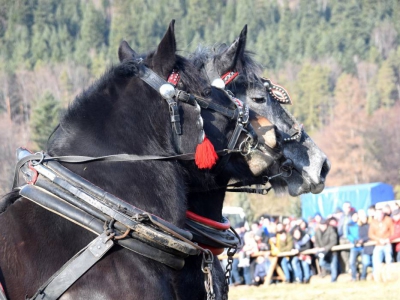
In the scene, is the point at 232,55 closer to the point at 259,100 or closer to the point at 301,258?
the point at 259,100

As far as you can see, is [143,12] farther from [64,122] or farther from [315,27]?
[64,122]

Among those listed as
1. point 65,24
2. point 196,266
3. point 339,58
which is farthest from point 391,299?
point 65,24

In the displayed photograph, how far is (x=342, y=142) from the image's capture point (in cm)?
8700

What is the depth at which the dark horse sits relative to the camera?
3.91 m

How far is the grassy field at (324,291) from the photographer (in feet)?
48.1

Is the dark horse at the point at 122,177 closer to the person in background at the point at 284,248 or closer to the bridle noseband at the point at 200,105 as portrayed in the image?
the bridle noseband at the point at 200,105

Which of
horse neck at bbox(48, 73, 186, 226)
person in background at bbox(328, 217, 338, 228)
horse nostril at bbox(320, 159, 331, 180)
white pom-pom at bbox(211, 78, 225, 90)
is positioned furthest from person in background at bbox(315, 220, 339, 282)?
horse neck at bbox(48, 73, 186, 226)

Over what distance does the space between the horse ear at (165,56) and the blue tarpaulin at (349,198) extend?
32840 millimetres

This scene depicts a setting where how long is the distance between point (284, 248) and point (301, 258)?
0.62m

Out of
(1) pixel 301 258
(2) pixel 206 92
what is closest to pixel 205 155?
(2) pixel 206 92

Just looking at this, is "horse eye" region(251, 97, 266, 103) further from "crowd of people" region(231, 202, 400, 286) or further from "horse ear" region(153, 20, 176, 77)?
"crowd of people" region(231, 202, 400, 286)

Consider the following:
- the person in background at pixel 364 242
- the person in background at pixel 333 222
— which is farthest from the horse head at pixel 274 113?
the person in background at pixel 333 222

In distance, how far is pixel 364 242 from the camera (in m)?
18.2

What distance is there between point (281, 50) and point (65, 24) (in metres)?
45.3
